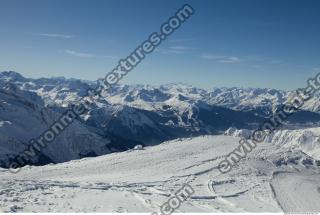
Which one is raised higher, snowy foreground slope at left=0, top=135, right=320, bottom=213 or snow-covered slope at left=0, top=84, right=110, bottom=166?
snow-covered slope at left=0, top=84, right=110, bottom=166

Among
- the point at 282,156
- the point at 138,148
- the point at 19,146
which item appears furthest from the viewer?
the point at 19,146

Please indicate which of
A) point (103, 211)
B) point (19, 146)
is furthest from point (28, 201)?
point (19, 146)

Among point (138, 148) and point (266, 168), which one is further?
point (138, 148)

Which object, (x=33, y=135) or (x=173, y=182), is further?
(x=33, y=135)

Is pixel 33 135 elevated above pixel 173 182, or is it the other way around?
pixel 33 135

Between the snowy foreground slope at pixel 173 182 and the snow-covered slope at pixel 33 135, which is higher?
the snow-covered slope at pixel 33 135

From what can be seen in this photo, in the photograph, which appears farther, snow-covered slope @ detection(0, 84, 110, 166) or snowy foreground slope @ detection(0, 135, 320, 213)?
snow-covered slope @ detection(0, 84, 110, 166)

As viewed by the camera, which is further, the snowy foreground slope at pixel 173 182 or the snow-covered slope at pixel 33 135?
the snow-covered slope at pixel 33 135

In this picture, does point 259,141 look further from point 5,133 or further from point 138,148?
point 5,133
